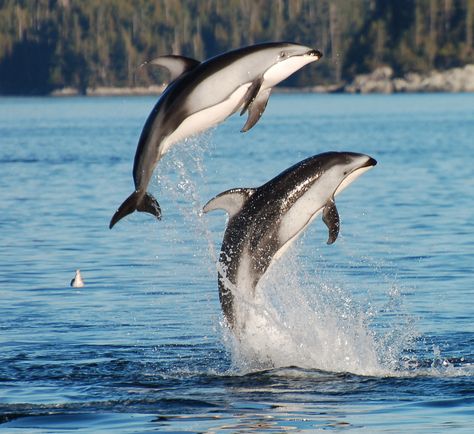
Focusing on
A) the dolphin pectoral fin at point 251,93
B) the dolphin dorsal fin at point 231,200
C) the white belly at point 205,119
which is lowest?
the dolphin dorsal fin at point 231,200

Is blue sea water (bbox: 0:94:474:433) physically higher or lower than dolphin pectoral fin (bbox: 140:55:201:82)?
lower

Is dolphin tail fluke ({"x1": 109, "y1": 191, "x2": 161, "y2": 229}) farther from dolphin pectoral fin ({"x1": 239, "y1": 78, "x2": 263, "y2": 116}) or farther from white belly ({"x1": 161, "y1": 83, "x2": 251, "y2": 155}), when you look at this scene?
dolphin pectoral fin ({"x1": 239, "y1": 78, "x2": 263, "y2": 116})

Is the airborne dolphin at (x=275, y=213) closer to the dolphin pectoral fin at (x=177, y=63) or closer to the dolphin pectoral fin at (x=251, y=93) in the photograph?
the dolphin pectoral fin at (x=251, y=93)

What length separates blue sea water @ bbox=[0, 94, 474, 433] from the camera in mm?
13406

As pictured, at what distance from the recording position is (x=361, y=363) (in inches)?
606

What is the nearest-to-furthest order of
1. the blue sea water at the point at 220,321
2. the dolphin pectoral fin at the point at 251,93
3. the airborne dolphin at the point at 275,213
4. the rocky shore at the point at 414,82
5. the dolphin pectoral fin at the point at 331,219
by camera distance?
the dolphin pectoral fin at the point at 251,93 → the blue sea water at the point at 220,321 → the dolphin pectoral fin at the point at 331,219 → the airborne dolphin at the point at 275,213 → the rocky shore at the point at 414,82

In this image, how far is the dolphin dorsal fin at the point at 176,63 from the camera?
13.1 meters

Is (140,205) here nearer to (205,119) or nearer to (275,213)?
(205,119)

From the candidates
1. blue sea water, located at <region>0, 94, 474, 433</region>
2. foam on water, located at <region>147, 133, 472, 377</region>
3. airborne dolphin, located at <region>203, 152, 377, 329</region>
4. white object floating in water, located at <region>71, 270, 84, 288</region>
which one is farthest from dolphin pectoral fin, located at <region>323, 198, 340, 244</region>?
white object floating in water, located at <region>71, 270, 84, 288</region>

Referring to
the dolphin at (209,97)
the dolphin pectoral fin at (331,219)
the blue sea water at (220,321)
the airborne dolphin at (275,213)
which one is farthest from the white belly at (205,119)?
the dolphin pectoral fin at (331,219)

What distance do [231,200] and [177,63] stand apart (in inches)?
59.5

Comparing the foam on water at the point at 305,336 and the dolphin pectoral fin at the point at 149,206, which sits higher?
the dolphin pectoral fin at the point at 149,206

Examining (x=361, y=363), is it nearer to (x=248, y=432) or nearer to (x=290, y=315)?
(x=290, y=315)

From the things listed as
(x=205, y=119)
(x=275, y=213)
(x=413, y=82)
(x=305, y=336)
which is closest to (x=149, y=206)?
(x=205, y=119)
